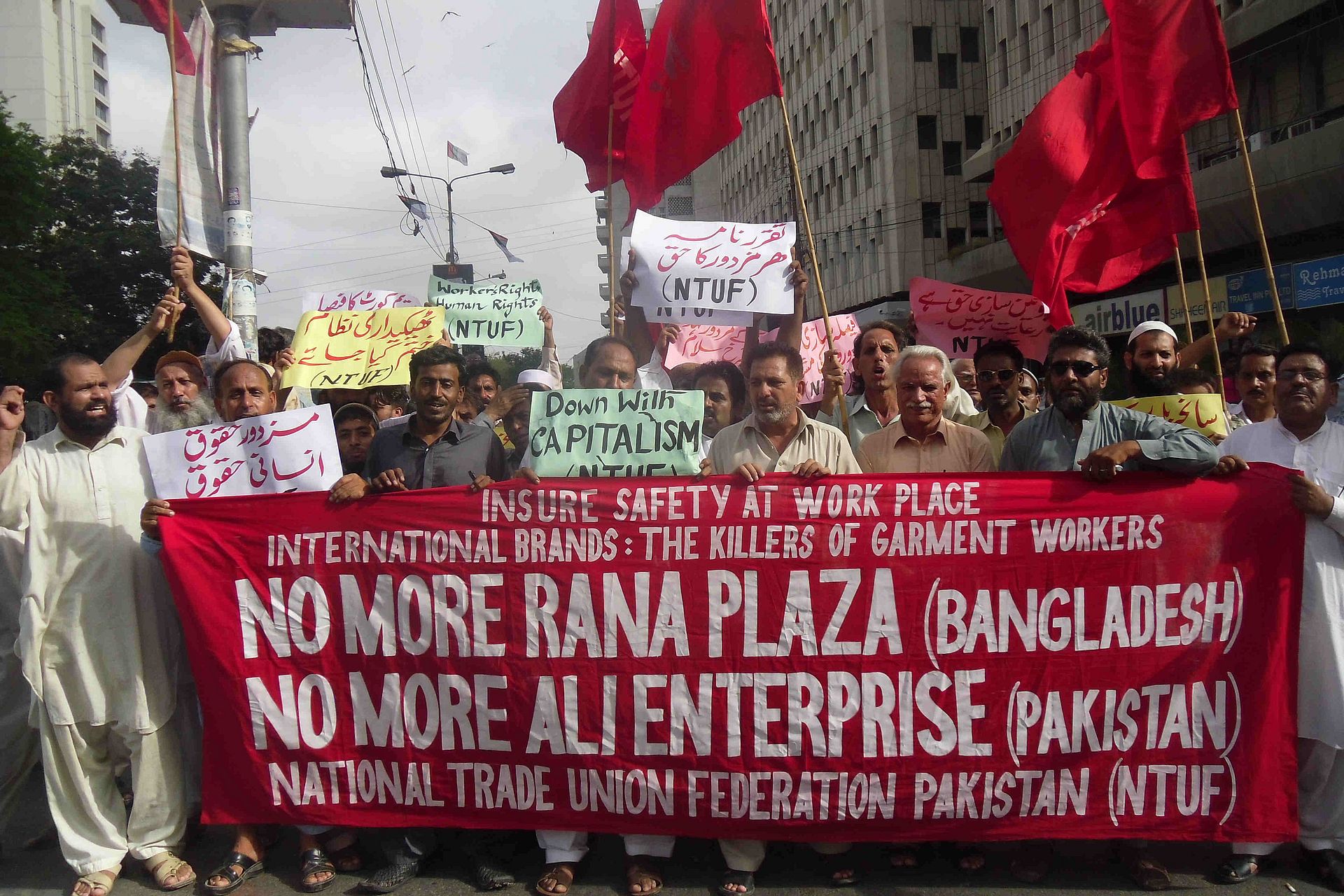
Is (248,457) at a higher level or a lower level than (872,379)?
lower

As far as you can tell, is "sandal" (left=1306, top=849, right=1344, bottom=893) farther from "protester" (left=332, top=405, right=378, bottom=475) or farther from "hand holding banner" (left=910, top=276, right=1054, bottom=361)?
"protester" (left=332, top=405, right=378, bottom=475)

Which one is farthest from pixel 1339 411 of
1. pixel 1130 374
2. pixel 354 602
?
pixel 354 602

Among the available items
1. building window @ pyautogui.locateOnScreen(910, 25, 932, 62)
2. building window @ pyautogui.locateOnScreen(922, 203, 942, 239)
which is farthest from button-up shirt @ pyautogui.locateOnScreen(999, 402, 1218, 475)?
building window @ pyautogui.locateOnScreen(910, 25, 932, 62)

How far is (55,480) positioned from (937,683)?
137 inches

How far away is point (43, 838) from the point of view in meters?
4.61

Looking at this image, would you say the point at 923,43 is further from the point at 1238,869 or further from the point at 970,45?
the point at 1238,869

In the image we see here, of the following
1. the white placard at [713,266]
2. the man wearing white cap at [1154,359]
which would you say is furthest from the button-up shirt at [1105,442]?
the white placard at [713,266]

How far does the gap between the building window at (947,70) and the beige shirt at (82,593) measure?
38526 millimetres

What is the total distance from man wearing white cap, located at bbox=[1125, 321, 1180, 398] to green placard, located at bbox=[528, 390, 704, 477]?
2464mm

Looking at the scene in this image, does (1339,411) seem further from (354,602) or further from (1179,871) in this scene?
(354,602)

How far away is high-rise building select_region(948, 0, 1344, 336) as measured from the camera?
60.8 ft

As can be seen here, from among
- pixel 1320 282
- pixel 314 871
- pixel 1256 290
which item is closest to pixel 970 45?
pixel 1256 290

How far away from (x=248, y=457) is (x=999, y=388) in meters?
3.44

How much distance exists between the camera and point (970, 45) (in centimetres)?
3856
